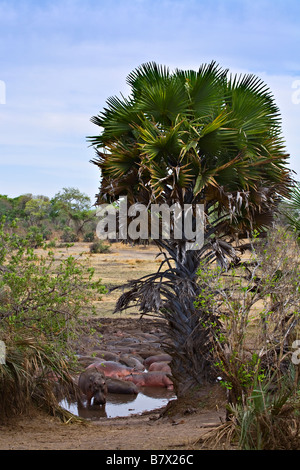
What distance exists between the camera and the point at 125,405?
1059cm

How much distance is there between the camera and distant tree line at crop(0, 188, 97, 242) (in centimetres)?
4347

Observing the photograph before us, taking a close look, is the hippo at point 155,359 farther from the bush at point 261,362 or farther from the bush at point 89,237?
the bush at point 89,237

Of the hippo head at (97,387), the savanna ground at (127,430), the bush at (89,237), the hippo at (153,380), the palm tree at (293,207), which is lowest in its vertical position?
the hippo at (153,380)

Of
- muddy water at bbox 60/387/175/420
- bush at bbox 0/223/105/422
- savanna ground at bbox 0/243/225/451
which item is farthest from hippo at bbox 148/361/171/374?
bush at bbox 0/223/105/422

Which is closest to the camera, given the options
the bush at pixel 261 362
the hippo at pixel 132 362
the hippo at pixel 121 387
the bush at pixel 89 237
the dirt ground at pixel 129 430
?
the bush at pixel 261 362

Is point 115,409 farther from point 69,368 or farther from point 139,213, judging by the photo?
point 139,213

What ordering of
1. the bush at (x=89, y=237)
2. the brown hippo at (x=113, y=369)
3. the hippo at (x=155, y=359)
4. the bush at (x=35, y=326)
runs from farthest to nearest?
the bush at (x=89, y=237)
the hippo at (x=155, y=359)
the brown hippo at (x=113, y=369)
the bush at (x=35, y=326)

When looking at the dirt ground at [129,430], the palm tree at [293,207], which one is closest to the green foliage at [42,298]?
the dirt ground at [129,430]

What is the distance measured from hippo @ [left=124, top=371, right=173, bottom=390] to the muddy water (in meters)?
0.10

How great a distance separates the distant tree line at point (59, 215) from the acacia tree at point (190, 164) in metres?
31.5

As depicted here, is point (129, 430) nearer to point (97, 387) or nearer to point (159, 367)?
point (97, 387)

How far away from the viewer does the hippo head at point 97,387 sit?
10.0 m

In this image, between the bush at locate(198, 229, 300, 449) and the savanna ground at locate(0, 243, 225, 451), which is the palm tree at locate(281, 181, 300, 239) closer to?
the bush at locate(198, 229, 300, 449)
